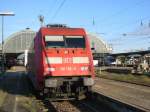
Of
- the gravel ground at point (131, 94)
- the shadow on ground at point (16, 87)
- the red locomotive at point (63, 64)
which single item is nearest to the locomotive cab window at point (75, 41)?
the red locomotive at point (63, 64)

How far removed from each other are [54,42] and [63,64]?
1232mm

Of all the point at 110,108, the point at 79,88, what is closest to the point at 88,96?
the point at 79,88

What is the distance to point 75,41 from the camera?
63.7 ft

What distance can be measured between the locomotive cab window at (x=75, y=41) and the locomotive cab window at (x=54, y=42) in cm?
25

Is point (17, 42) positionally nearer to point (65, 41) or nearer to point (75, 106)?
point (65, 41)

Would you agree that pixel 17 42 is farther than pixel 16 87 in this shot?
Yes

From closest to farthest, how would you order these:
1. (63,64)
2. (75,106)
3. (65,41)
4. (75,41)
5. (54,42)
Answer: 1. (75,106)
2. (63,64)
3. (54,42)
4. (65,41)
5. (75,41)

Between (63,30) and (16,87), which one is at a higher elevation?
(63,30)

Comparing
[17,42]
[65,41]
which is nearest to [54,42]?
[65,41]

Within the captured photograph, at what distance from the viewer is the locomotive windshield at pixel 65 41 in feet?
62.3

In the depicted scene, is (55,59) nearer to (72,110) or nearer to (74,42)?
(74,42)

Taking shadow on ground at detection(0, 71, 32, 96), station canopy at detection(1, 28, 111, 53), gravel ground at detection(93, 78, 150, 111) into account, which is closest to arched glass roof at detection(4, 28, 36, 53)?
station canopy at detection(1, 28, 111, 53)

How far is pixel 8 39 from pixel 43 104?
10345 centimetres

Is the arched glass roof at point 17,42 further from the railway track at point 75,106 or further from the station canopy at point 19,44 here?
the railway track at point 75,106
